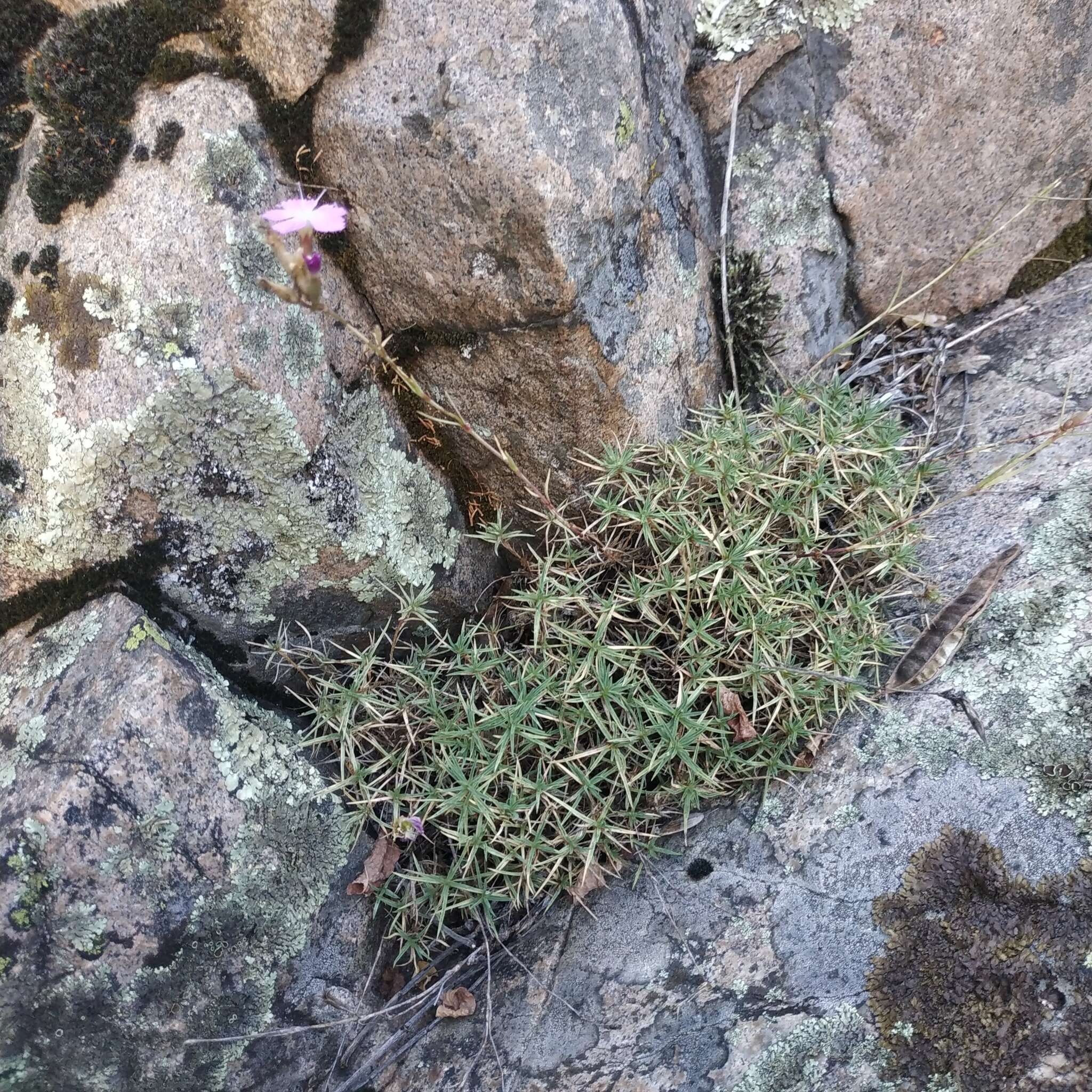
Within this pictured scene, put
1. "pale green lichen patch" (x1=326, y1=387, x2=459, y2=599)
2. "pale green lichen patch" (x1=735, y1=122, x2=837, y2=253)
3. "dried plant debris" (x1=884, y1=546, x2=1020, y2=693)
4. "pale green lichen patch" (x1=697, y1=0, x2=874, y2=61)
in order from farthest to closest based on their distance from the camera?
"pale green lichen patch" (x1=735, y1=122, x2=837, y2=253) < "pale green lichen patch" (x1=697, y1=0, x2=874, y2=61) < "pale green lichen patch" (x1=326, y1=387, x2=459, y2=599) < "dried plant debris" (x1=884, y1=546, x2=1020, y2=693)

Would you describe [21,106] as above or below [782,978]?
above

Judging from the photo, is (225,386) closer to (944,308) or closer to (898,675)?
(898,675)

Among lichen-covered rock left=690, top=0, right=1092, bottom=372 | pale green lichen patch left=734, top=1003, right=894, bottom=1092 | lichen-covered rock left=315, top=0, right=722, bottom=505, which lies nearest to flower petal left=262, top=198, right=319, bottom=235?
lichen-covered rock left=315, top=0, right=722, bottom=505

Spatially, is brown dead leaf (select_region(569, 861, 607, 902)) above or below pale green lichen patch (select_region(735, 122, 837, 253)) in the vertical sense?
below

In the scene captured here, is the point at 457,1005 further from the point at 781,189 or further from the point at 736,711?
the point at 781,189

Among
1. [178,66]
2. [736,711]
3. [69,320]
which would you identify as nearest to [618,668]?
[736,711]

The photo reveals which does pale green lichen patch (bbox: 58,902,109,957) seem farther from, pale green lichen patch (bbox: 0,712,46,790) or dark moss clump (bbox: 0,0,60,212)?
dark moss clump (bbox: 0,0,60,212)

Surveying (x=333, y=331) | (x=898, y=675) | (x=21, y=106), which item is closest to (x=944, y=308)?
(x=898, y=675)
